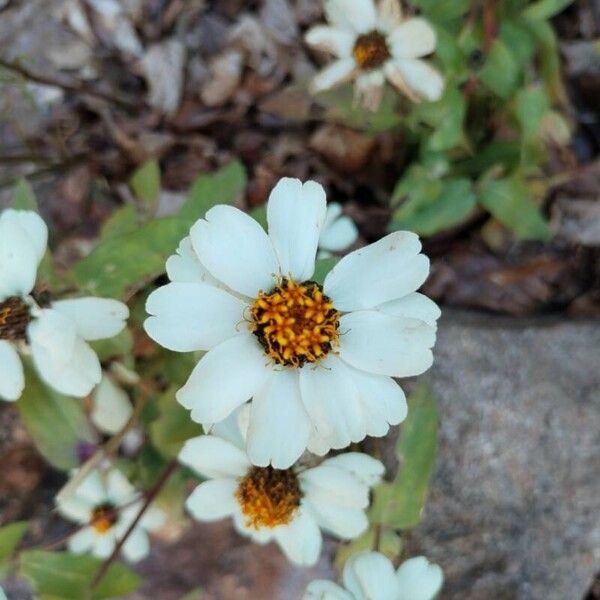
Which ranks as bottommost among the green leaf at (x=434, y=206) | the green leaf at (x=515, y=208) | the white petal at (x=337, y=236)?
the green leaf at (x=515, y=208)

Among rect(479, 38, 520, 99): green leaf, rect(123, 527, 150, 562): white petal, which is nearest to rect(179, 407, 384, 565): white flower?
rect(123, 527, 150, 562): white petal

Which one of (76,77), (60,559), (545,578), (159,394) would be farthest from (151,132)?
(545,578)

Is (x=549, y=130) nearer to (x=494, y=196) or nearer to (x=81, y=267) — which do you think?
(x=494, y=196)

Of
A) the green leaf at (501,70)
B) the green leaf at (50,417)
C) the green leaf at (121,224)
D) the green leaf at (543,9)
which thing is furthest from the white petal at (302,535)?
the green leaf at (543,9)

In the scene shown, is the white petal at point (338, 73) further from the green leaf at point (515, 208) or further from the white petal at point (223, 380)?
the white petal at point (223, 380)

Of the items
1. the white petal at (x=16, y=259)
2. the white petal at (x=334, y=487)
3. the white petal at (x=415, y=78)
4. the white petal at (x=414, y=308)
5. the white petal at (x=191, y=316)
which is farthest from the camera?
the white petal at (x=415, y=78)

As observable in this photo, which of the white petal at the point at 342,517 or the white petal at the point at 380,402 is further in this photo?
the white petal at the point at 342,517
